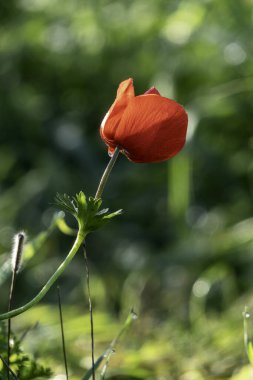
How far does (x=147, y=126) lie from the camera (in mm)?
1186

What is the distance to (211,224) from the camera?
315 centimetres

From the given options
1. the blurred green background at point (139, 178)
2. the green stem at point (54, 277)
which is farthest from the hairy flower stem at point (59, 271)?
the blurred green background at point (139, 178)

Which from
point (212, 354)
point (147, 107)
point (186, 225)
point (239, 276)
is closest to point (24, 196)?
point (186, 225)

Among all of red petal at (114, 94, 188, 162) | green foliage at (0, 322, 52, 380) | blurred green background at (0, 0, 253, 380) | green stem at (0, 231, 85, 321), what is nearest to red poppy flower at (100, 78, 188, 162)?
red petal at (114, 94, 188, 162)

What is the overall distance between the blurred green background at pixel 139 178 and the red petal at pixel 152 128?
81cm

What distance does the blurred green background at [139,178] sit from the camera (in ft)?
7.54

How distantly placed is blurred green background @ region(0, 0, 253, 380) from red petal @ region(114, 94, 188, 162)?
32.0 inches

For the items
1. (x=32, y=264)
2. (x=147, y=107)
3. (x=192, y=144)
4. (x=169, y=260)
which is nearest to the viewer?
(x=147, y=107)

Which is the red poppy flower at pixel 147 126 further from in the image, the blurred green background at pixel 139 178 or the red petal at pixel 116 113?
the blurred green background at pixel 139 178

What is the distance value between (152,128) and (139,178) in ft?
→ 7.34

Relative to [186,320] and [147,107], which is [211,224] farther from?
[147,107]

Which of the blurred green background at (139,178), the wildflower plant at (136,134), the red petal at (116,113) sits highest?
the blurred green background at (139,178)

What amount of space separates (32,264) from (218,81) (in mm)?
966

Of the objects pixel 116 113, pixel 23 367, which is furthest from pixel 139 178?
pixel 116 113
